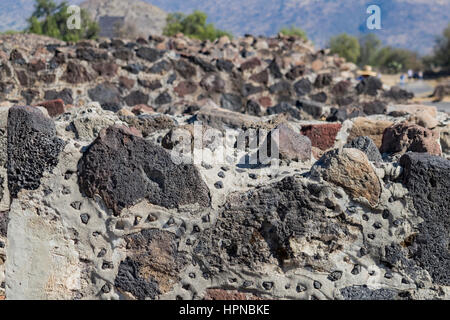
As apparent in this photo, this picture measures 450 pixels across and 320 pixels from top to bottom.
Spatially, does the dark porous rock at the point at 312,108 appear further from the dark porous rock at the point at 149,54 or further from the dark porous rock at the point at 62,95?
the dark porous rock at the point at 62,95

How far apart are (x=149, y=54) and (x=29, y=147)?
15.3ft

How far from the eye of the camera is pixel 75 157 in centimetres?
217

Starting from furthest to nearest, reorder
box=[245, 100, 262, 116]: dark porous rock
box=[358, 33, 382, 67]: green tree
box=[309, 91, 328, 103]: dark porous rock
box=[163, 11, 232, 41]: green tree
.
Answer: box=[358, 33, 382, 67]: green tree, box=[163, 11, 232, 41]: green tree, box=[309, 91, 328, 103]: dark porous rock, box=[245, 100, 262, 116]: dark porous rock

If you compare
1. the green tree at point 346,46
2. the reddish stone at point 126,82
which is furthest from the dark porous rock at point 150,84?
the green tree at point 346,46

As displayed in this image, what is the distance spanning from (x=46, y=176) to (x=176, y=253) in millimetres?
663

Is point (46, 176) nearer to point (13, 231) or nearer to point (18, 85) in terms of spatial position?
point (13, 231)

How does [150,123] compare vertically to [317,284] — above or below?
above

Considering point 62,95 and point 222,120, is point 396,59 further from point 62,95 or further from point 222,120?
point 222,120

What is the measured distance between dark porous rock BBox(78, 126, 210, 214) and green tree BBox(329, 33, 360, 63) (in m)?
37.4

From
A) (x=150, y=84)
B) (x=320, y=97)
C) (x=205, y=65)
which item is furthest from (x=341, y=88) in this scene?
(x=150, y=84)

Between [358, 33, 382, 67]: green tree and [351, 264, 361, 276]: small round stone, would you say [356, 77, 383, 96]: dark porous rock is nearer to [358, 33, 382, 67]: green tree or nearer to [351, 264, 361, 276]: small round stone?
[351, 264, 361, 276]: small round stone

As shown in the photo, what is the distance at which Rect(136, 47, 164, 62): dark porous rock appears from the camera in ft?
21.8

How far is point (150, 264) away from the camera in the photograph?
217 cm

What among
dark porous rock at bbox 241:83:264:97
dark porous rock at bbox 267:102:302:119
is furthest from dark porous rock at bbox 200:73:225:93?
dark porous rock at bbox 267:102:302:119
